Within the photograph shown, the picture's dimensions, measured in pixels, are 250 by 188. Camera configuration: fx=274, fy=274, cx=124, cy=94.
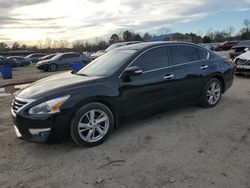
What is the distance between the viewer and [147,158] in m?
3.95

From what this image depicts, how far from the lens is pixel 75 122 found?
4.18 metres

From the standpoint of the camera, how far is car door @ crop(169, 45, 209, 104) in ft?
18.3

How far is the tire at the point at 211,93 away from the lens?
6.15m

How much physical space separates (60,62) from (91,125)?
61.5 ft

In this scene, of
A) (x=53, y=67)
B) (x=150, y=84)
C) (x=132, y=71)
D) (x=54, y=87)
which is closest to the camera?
(x=54, y=87)

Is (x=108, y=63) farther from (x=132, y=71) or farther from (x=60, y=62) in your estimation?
(x=60, y=62)

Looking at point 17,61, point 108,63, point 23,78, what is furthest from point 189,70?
point 17,61

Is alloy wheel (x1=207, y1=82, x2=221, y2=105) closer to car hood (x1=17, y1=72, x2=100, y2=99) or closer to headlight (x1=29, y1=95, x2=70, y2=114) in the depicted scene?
car hood (x1=17, y1=72, x2=100, y2=99)

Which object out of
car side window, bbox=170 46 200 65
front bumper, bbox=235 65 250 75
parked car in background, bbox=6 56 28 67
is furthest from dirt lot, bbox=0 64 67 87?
parked car in background, bbox=6 56 28 67

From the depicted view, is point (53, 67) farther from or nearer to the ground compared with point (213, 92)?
nearer to the ground

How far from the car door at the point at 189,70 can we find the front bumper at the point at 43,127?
2.51m

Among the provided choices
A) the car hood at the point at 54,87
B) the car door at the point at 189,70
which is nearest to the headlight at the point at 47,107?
the car hood at the point at 54,87

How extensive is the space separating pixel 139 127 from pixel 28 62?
105 feet

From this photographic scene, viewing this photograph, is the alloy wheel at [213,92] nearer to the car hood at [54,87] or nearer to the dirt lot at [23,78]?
the car hood at [54,87]
